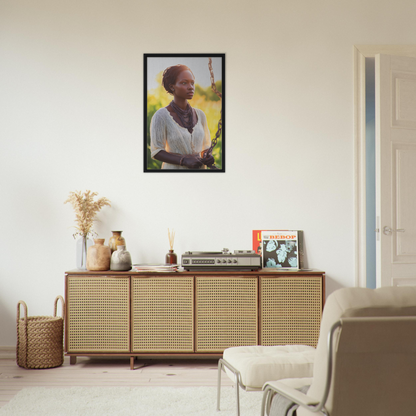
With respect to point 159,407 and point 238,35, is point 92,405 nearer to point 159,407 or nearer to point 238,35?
point 159,407

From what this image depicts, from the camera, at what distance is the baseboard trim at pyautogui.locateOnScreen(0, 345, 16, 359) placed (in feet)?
12.0

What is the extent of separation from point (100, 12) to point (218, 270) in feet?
8.24

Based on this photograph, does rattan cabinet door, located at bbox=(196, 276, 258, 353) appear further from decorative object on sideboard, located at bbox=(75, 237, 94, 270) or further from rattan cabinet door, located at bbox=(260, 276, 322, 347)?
decorative object on sideboard, located at bbox=(75, 237, 94, 270)

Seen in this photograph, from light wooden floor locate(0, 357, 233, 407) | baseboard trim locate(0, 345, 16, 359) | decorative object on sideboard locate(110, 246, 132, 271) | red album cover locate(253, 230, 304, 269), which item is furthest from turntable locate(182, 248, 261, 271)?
A: baseboard trim locate(0, 345, 16, 359)

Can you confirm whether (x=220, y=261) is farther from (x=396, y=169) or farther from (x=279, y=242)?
(x=396, y=169)

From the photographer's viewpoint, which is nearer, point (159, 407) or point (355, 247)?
point (159, 407)

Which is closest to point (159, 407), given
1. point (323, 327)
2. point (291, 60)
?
point (323, 327)

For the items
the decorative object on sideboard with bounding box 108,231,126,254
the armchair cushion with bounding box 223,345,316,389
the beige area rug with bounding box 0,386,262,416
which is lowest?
the beige area rug with bounding box 0,386,262,416

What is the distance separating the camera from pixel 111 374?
325 cm

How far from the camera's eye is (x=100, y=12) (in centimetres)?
384

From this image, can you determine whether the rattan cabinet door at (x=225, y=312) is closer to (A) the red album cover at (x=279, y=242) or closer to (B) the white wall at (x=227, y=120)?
(A) the red album cover at (x=279, y=242)

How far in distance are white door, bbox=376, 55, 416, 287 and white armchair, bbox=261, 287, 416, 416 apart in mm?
2280

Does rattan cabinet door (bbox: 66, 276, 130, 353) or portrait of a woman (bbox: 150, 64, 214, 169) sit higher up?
portrait of a woman (bbox: 150, 64, 214, 169)

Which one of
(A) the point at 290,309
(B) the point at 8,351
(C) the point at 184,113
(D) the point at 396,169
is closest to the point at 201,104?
(C) the point at 184,113
